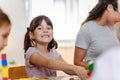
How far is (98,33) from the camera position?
1395mm

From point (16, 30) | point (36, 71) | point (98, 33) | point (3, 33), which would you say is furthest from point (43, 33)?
point (16, 30)

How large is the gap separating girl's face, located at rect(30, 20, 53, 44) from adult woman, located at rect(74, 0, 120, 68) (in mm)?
194

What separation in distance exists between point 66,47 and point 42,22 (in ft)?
3.64

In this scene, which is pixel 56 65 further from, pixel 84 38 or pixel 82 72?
pixel 84 38

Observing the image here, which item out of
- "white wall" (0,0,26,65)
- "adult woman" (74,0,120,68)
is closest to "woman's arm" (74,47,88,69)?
"adult woman" (74,0,120,68)

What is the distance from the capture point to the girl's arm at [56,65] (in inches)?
40.9

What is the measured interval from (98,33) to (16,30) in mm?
1058

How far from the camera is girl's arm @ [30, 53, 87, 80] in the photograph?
3.41 feet

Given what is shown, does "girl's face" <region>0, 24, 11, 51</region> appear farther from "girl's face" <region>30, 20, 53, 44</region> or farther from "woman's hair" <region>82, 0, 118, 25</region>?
"woman's hair" <region>82, 0, 118, 25</region>

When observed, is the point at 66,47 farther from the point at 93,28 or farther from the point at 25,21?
the point at 93,28

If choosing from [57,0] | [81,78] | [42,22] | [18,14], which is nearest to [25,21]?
[18,14]

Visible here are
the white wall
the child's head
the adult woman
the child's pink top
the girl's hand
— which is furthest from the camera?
the white wall

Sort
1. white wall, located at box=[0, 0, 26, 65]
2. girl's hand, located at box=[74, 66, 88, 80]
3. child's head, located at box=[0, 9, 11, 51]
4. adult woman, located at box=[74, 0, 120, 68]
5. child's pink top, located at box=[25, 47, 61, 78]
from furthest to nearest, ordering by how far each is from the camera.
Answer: white wall, located at box=[0, 0, 26, 65]
adult woman, located at box=[74, 0, 120, 68]
child's pink top, located at box=[25, 47, 61, 78]
girl's hand, located at box=[74, 66, 88, 80]
child's head, located at box=[0, 9, 11, 51]

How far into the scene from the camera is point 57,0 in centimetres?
242
